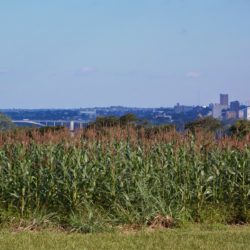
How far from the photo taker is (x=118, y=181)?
12391 millimetres

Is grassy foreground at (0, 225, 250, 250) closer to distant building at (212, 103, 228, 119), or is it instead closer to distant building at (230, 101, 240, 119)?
distant building at (212, 103, 228, 119)

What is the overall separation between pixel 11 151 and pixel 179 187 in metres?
3.25

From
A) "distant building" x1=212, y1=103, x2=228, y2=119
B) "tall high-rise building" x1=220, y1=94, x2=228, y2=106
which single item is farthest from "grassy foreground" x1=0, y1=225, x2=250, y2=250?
"tall high-rise building" x1=220, y1=94, x2=228, y2=106

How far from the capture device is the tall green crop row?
39.8 ft

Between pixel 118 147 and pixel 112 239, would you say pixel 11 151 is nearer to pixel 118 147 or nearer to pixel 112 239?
pixel 118 147

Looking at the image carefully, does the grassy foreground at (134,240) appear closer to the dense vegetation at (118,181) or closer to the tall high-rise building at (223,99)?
the dense vegetation at (118,181)

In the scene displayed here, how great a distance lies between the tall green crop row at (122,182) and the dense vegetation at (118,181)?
2 centimetres

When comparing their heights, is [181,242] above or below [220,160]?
below

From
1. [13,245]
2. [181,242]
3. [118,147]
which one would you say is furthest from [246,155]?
[13,245]

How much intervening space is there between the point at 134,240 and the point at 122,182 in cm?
215

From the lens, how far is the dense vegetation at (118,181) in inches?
473

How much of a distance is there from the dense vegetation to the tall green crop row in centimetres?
2

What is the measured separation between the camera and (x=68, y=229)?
11492 millimetres

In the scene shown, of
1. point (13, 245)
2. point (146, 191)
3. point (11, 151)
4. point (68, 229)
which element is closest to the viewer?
point (13, 245)
